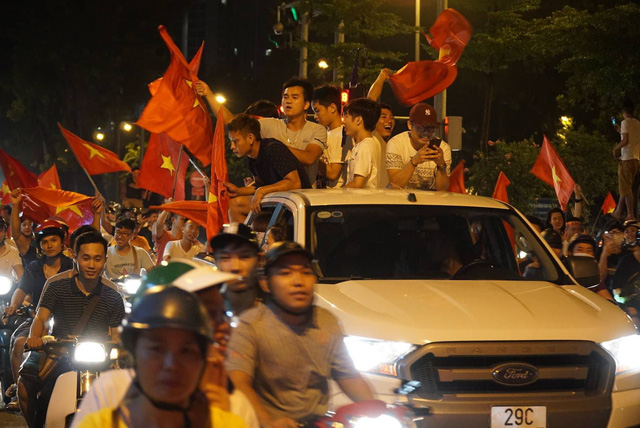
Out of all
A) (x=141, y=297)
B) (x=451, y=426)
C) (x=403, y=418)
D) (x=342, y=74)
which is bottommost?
(x=451, y=426)

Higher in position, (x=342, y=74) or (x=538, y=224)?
(x=342, y=74)

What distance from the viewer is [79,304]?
7.43 metres

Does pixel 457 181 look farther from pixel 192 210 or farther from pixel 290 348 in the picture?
pixel 290 348

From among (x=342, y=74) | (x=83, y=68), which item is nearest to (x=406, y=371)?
(x=342, y=74)

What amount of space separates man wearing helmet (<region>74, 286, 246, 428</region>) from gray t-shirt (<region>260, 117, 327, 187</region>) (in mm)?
7091

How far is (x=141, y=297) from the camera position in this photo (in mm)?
2805

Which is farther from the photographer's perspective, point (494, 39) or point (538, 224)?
point (494, 39)

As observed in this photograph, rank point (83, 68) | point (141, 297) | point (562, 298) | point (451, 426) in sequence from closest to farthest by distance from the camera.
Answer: point (141, 297), point (451, 426), point (562, 298), point (83, 68)

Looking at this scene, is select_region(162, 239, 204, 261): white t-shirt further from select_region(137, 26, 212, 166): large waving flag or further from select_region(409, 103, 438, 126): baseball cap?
select_region(409, 103, 438, 126): baseball cap

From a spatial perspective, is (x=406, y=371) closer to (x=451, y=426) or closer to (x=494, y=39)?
(x=451, y=426)

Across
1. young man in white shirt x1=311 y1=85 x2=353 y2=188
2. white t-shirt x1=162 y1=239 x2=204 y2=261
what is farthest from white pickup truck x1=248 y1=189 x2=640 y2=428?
white t-shirt x1=162 y1=239 x2=204 y2=261

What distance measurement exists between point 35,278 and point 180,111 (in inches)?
157

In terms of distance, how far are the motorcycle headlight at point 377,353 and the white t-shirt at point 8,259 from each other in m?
6.83

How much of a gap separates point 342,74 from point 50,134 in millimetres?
28009
